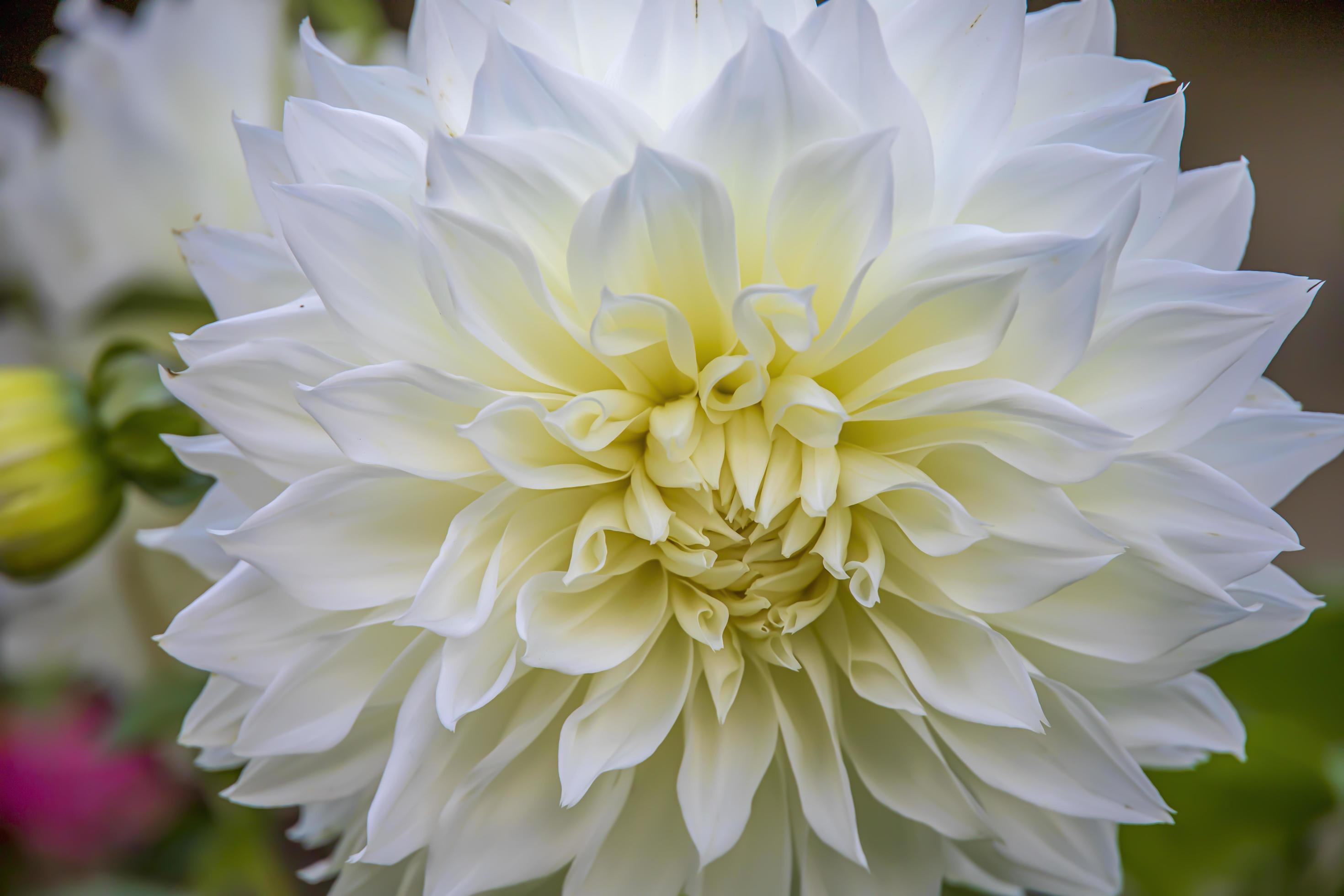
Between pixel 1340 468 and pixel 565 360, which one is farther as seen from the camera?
pixel 1340 468

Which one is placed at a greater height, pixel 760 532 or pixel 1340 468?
pixel 760 532

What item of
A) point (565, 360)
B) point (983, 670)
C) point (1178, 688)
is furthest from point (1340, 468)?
point (565, 360)

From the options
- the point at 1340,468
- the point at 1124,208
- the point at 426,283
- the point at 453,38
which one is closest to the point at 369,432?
the point at 426,283

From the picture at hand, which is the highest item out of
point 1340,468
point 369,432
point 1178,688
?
point 369,432

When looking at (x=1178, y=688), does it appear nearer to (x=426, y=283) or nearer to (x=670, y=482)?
(x=670, y=482)

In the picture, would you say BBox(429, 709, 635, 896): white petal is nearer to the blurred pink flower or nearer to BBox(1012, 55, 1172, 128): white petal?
BBox(1012, 55, 1172, 128): white petal

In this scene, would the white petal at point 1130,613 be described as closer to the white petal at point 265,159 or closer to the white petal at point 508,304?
the white petal at point 508,304
